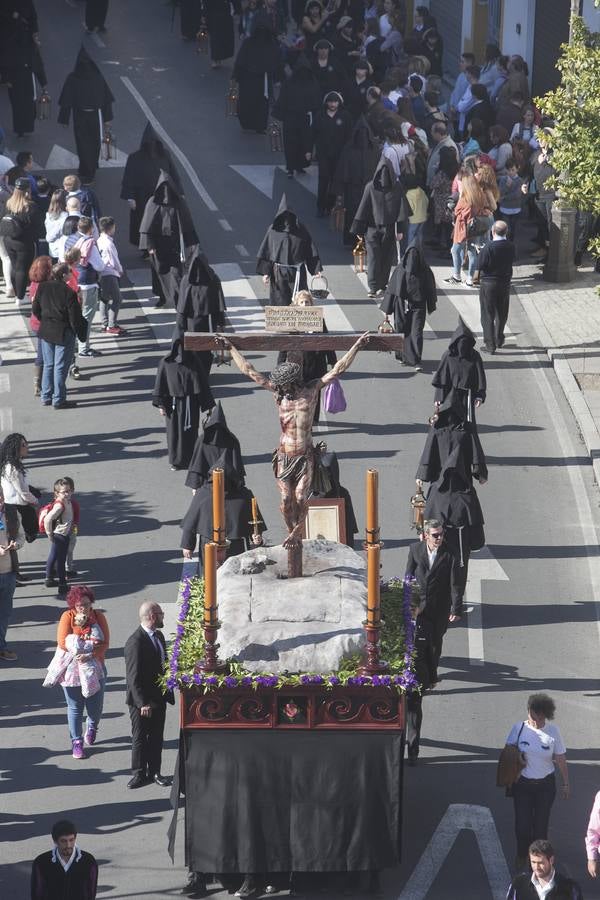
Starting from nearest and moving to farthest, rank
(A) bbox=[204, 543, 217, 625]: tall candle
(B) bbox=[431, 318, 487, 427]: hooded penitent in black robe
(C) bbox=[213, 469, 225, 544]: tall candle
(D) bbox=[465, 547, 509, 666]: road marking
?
(A) bbox=[204, 543, 217, 625]: tall candle, (C) bbox=[213, 469, 225, 544]: tall candle, (D) bbox=[465, 547, 509, 666]: road marking, (B) bbox=[431, 318, 487, 427]: hooded penitent in black robe

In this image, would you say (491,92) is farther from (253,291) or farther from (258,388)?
(258,388)

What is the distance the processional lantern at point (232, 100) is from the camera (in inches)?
1328

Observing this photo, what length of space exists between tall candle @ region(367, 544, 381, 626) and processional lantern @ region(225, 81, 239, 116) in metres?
23.0

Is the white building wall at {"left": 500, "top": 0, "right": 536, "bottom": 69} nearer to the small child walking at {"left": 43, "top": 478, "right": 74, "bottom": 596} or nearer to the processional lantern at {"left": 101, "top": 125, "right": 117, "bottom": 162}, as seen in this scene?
the processional lantern at {"left": 101, "top": 125, "right": 117, "bottom": 162}

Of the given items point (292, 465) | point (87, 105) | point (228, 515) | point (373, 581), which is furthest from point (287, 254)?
point (373, 581)

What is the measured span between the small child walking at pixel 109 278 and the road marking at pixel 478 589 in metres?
6.95

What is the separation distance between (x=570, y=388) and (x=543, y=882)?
1199 centimetres

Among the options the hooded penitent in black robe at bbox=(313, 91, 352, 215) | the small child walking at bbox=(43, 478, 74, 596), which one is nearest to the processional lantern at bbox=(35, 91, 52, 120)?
the hooded penitent in black robe at bbox=(313, 91, 352, 215)

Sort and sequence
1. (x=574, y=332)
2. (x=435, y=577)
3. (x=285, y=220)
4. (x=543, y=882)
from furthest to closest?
1. (x=574, y=332)
2. (x=285, y=220)
3. (x=435, y=577)
4. (x=543, y=882)

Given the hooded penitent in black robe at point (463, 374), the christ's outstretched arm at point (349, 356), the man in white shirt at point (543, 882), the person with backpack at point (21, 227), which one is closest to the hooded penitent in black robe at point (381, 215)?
the person with backpack at point (21, 227)

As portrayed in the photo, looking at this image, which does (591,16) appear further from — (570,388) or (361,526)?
(361,526)

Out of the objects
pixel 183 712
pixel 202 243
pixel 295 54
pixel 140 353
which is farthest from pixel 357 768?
pixel 295 54

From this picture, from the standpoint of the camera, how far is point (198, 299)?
20.8 metres

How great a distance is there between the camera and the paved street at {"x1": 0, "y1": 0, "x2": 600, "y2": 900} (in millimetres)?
12977
